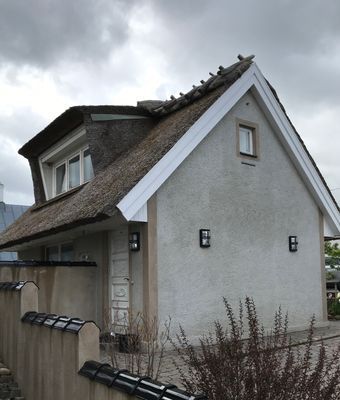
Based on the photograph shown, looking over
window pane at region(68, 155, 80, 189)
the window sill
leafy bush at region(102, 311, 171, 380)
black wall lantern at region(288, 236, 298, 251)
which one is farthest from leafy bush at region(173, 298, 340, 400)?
window pane at region(68, 155, 80, 189)

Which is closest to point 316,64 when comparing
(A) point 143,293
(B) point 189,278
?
(B) point 189,278

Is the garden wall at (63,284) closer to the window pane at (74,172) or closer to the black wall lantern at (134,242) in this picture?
the black wall lantern at (134,242)

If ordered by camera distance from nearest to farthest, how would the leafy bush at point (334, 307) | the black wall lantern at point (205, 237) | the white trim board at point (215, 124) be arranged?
the white trim board at point (215, 124), the black wall lantern at point (205, 237), the leafy bush at point (334, 307)

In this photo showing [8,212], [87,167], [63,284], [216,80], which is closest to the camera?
[63,284]

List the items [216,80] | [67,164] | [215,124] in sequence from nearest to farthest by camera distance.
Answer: [215,124] → [216,80] → [67,164]

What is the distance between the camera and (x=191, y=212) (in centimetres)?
1023

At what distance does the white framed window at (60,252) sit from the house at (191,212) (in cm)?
10

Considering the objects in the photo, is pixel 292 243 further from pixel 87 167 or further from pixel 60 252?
pixel 60 252

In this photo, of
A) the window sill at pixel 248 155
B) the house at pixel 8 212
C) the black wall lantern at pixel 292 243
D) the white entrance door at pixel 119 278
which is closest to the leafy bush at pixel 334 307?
the black wall lantern at pixel 292 243

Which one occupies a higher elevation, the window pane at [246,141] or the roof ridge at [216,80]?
the roof ridge at [216,80]

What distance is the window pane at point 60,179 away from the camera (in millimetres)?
15250

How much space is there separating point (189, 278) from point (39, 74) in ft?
22.6

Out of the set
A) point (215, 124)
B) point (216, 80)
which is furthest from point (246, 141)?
point (216, 80)

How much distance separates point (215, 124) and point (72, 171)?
17.8 feet
